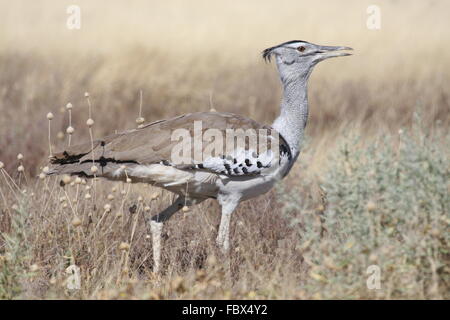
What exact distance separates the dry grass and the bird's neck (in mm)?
245

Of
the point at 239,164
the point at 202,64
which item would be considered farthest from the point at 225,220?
the point at 202,64

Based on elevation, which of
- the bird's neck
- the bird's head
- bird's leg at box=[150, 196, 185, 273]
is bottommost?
bird's leg at box=[150, 196, 185, 273]

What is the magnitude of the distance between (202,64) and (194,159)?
5.11 metres

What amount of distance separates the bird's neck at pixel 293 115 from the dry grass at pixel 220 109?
245 millimetres

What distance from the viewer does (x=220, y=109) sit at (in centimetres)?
782

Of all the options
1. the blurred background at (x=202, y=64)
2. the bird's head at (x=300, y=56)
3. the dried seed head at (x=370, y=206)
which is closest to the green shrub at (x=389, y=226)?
the dried seed head at (x=370, y=206)

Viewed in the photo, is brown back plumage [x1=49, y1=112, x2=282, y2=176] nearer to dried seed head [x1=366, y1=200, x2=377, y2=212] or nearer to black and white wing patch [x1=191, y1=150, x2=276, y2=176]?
black and white wing patch [x1=191, y1=150, x2=276, y2=176]

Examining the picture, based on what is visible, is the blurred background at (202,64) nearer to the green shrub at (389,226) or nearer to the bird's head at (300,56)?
the bird's head at (300,56)

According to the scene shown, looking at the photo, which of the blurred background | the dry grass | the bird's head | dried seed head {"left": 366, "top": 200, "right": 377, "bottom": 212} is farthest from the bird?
the blurred background

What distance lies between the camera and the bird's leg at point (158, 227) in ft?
12.8

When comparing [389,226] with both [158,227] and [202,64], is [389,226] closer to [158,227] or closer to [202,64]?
[158,227]

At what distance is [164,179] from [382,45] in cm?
645

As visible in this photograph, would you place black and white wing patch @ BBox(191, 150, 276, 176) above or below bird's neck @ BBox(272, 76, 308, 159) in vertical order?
below

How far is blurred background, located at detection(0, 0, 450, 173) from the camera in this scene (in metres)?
7.43
